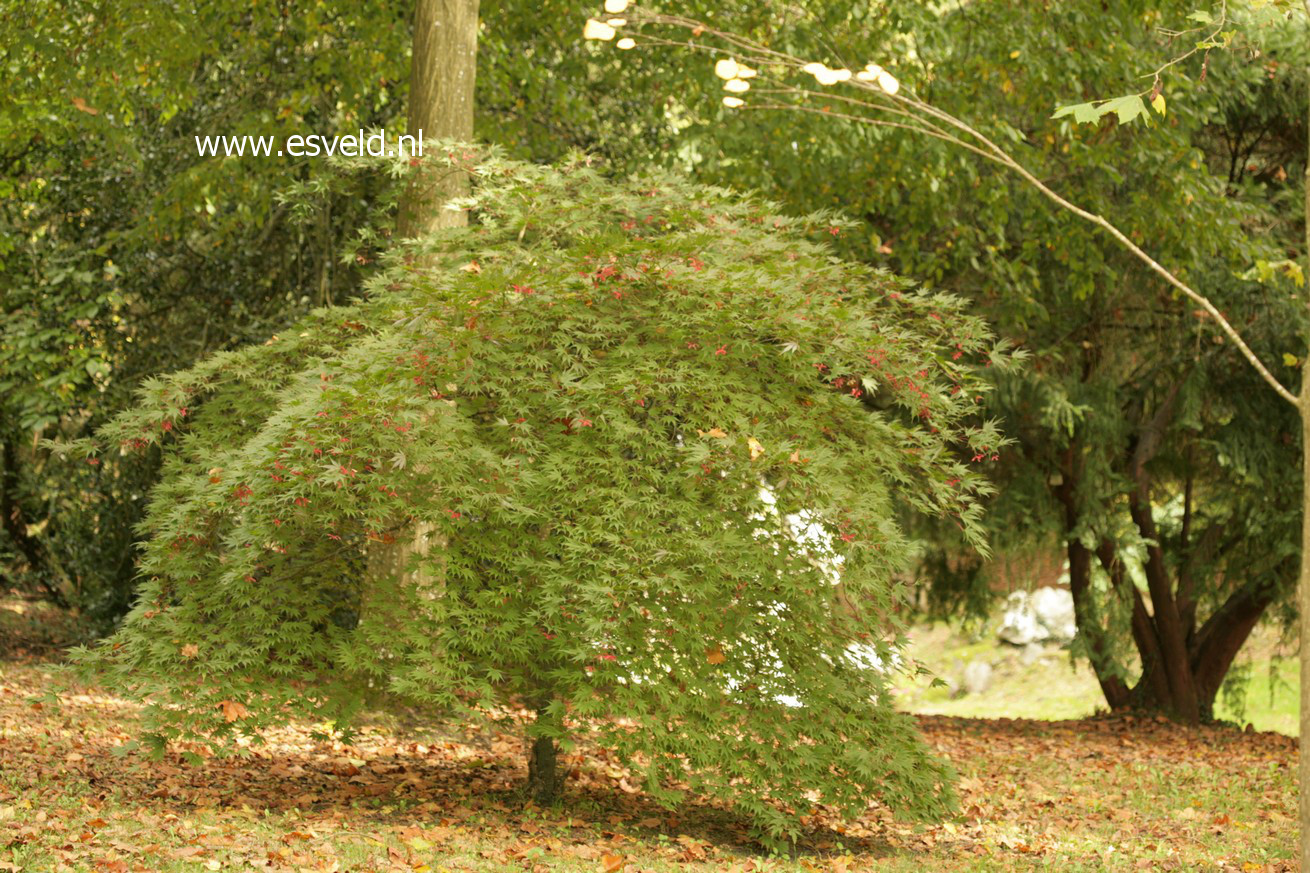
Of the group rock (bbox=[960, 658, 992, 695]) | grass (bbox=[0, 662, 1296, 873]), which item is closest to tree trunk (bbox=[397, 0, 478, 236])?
grass (bbox=[0, 662, 1296, 873])

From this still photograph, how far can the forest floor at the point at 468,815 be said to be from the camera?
4.80 metres

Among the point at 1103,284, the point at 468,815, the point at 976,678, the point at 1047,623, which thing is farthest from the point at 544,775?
the point at 1047,623

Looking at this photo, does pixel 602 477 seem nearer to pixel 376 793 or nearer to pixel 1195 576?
pixel 376 793

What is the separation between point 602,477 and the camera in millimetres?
5281

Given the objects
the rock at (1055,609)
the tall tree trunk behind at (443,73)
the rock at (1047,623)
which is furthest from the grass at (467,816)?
the rock at (1055,609)

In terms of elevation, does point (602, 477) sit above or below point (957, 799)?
above

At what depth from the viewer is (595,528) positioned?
16.7ft

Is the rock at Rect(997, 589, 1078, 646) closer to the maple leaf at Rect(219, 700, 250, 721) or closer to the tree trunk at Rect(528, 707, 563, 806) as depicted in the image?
the tree trunk at Rect(528, 707, 563, 806)

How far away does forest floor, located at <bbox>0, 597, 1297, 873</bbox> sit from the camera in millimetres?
4801

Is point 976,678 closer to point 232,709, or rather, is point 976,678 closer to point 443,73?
point 443,73

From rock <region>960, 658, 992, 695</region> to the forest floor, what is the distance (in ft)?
40.9

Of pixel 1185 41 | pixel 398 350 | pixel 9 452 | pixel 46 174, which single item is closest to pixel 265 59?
pixel 46 174

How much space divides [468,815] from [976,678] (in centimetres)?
1730

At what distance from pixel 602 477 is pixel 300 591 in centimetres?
151
